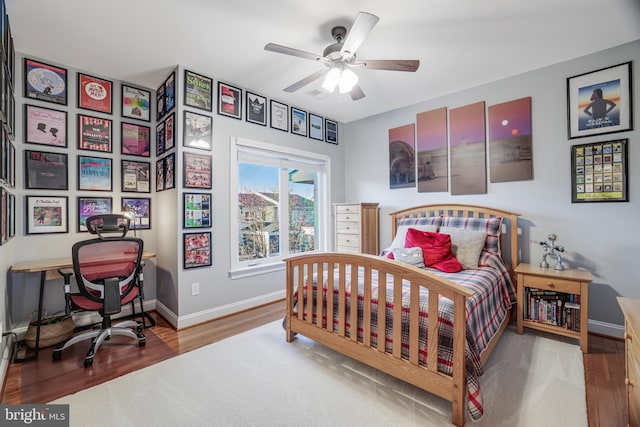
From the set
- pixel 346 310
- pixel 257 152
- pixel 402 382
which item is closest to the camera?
pixel 402 382

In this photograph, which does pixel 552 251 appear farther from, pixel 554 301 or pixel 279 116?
pixel 279 116

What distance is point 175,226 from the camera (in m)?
2.91

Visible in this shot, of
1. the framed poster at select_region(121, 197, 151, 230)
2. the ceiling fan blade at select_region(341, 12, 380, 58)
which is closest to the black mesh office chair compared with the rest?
the framed poster at select_region(121, 197, 151, 230)

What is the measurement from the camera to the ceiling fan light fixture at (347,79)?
2.25 metres

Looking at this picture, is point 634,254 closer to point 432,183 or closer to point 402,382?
point 432,183

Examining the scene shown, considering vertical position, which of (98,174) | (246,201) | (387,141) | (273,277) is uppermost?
(387,141)

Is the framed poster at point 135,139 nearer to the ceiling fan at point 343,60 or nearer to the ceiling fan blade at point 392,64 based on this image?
the ceiling fan at point 343,60

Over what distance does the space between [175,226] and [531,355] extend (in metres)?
3.40

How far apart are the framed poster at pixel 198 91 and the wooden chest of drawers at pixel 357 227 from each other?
2.14 m

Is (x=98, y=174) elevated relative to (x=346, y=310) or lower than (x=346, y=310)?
elevated

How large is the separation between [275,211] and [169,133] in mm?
1563

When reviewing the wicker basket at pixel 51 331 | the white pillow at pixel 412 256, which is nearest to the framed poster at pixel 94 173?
the wicker basket at pixel 51 331

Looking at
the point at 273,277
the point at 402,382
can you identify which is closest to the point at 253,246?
the point at 273,277

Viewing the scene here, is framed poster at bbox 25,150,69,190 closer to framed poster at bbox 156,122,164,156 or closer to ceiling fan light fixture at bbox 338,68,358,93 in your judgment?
framed poster at bbox 156,122,164,156
